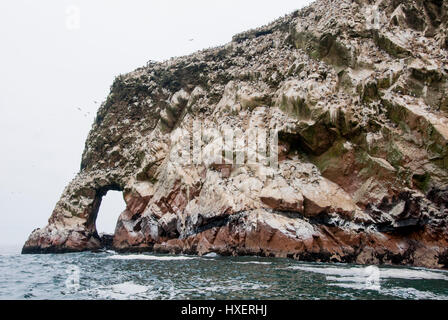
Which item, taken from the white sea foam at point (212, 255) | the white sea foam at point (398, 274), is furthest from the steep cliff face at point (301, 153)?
the white sea foam at point (398, 274)

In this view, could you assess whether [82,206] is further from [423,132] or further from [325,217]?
[423,132]

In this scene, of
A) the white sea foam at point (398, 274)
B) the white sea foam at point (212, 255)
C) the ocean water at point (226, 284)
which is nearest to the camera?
the ocean water at point (226, 284)

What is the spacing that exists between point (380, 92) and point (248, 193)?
15.2 metres

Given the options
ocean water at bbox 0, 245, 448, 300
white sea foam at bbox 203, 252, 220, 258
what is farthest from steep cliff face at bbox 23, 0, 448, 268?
ocean water at bbox 0, 245, 448, 300

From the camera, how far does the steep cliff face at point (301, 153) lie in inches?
1016

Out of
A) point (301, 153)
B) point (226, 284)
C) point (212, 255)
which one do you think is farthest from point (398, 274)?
point (301, 153)

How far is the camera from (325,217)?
92.6ft

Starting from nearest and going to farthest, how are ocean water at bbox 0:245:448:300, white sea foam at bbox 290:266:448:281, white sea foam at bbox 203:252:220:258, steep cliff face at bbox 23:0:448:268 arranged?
ocean water at bbox 0:245:448:300, white sea foam at bbox 290:266:448:281, steep cliff face at bbox 23:0:448:268, white sea foam at bbox 203:252:220:258

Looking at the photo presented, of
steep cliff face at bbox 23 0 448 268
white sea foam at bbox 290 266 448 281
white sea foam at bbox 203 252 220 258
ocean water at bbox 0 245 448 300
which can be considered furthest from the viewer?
white sea foam at bbox 203 252 220 258

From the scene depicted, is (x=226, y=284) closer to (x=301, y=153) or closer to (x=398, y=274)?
(x=398, y=274)

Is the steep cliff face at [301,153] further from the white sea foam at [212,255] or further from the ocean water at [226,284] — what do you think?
the ocean water at [226,284]

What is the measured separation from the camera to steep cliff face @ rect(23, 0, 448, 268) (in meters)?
25.8

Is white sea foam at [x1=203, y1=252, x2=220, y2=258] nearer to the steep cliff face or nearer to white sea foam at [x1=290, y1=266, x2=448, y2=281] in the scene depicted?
the steep cliff face

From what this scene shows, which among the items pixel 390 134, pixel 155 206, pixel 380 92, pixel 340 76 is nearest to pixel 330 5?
pixel 340 76
